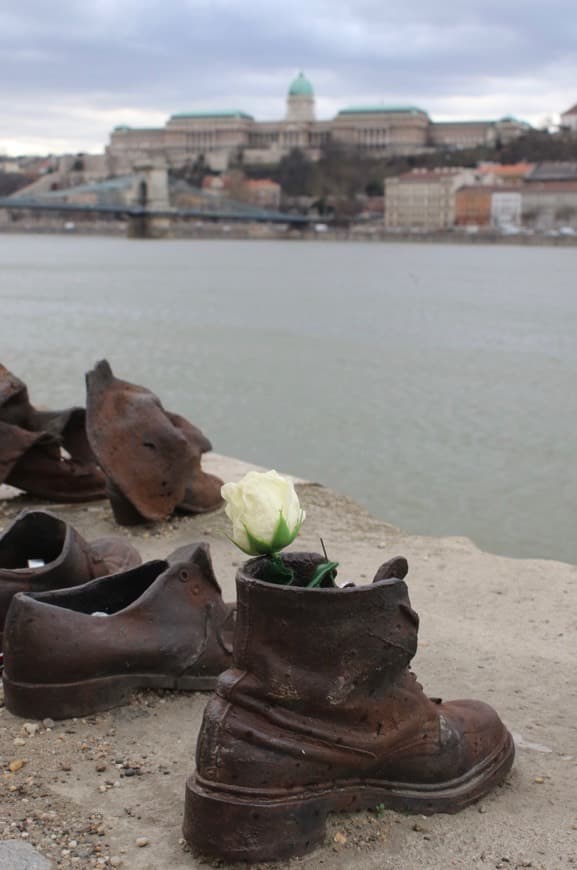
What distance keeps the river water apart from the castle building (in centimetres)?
10259

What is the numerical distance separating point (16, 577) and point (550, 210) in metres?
121

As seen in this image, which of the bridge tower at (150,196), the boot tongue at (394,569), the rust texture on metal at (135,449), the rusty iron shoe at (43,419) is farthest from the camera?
the bridge tower at (150,196)

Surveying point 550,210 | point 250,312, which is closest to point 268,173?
point 550,210

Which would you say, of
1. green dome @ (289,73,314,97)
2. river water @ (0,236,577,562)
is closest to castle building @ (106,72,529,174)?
green dome @ (289,73,314,97)

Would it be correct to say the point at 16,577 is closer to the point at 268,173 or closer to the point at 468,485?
the point at 468,485

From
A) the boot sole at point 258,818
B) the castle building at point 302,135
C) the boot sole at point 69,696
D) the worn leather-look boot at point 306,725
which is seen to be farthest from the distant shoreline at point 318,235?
the boot sole at point 258,818

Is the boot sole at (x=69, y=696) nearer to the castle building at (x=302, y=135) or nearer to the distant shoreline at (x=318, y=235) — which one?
the distant shoreline at (x=318, y=235)

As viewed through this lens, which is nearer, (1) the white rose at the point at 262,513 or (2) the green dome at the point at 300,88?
(1) the white rose at the point at 262,513

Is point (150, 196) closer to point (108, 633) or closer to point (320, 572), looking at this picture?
point (108, 633)

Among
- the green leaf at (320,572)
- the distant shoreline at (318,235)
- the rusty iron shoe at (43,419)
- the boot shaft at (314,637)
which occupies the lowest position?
the distant shoreline at (318,235)

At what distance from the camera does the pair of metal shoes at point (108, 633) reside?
11.6 ft

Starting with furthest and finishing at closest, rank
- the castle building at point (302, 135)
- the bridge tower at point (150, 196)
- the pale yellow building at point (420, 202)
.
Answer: the castle building at point (302, 135) < the pale yellow building at point (420, 202) < the bridge tower at point (150, 196)

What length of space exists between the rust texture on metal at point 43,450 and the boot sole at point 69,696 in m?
2.91

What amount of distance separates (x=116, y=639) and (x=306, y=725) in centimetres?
91
